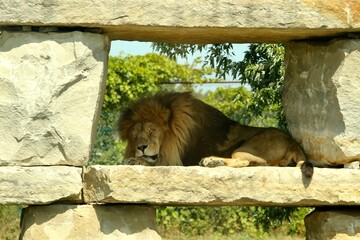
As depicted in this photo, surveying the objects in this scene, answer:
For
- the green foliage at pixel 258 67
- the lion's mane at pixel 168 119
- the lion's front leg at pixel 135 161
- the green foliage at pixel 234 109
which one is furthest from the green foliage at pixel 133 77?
the lion's front leg at pixel 135 161

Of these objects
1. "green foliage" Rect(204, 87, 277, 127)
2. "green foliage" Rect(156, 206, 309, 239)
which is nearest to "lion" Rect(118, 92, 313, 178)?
"green foliage" Rect(204, 87, 277, 127)

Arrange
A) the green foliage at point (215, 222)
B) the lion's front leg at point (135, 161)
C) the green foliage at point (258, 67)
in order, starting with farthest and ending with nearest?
the green foliage at point (215, 222) → the green foliage at point (258, 67) → the lion's front leg at point (135, 161)

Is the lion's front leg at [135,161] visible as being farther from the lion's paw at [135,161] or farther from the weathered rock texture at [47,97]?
the weathered rock texture at [47,97]

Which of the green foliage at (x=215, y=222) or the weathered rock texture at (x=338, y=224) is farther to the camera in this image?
the green foliage at (x=215, y=222)

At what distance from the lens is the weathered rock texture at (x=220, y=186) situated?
7.50 metres

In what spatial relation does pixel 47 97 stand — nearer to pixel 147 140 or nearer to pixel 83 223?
pixel 83 223

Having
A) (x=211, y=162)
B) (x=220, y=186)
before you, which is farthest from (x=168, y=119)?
(x=220, y=186)

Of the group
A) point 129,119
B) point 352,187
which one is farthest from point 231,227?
point 352,187

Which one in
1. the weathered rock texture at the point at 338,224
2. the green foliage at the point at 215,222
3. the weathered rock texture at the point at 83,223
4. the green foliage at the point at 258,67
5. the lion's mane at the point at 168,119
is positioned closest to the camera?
the weathered rock texture at the point at 83,223

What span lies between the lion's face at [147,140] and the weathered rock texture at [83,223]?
0.88 metres

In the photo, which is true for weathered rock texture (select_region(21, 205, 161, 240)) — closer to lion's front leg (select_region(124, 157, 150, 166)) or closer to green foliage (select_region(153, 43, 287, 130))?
lion's front leg (select_region(124, 157, 150, 166))

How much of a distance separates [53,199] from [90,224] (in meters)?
0.36

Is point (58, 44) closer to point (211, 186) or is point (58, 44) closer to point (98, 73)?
point (98, 73)

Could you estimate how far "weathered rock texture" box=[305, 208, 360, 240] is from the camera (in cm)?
801
